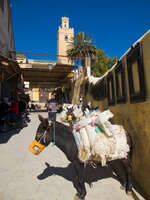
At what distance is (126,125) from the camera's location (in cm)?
322

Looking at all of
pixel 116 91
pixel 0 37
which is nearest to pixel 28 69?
pixel 0 37

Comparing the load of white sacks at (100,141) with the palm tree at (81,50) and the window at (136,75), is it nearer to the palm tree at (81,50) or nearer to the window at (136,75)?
the window at (136,75)

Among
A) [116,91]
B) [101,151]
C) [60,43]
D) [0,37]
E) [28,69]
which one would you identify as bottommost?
[101,151]

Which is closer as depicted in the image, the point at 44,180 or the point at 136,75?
the point at 136,75

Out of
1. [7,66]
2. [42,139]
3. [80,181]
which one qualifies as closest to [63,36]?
[7,66]

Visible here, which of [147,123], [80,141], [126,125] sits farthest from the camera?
[126,125]

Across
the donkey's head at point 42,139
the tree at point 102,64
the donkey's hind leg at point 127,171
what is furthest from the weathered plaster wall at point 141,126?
the tree at point 102,64

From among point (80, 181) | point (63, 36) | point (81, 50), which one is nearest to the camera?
point (80, 181)

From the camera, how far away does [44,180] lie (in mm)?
3172

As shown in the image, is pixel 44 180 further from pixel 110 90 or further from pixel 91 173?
pixel 110 90

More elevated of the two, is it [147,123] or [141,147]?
[147,123]

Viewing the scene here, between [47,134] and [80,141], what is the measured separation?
2.46 ft

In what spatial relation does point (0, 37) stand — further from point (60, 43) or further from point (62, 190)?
point (60, 43)

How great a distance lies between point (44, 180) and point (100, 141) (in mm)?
1805
